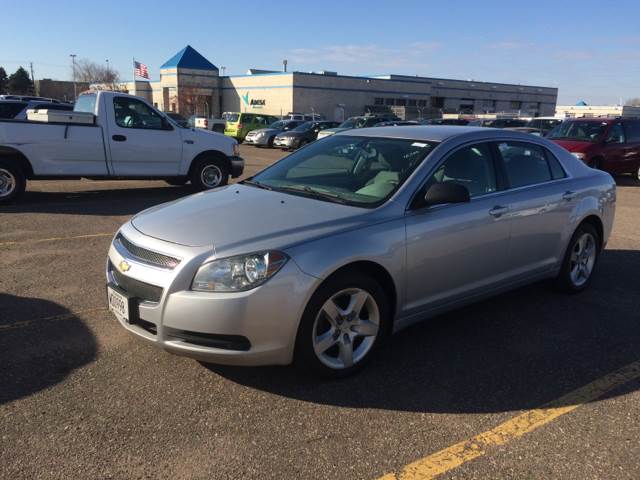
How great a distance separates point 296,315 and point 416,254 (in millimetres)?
1023

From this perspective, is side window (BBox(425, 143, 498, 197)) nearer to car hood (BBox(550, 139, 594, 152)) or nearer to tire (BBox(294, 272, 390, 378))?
tire (BBox(294, 272, 390, 378))

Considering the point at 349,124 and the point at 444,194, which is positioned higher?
the point at 349,124

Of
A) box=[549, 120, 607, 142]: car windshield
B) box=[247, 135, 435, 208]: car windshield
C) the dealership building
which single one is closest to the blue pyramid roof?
the dealership building

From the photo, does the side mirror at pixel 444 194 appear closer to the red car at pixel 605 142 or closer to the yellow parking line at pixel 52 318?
the yellow parking line at pixel 52 318

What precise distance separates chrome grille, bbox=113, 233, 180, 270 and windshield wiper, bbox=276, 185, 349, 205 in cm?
123

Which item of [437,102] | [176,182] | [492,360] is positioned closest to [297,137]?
[176,182]

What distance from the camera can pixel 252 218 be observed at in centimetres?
359

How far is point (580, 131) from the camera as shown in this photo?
15.3 meters

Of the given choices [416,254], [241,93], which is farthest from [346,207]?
[241,93]

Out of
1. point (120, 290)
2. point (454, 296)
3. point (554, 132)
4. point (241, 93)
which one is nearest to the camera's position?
point (120, 290)

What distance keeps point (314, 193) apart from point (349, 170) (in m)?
0.56

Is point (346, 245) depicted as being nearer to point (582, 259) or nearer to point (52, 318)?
point (52, 318)

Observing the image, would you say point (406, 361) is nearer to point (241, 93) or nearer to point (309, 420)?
point (309, 420)

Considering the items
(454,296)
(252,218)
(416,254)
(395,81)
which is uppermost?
(395,81)
